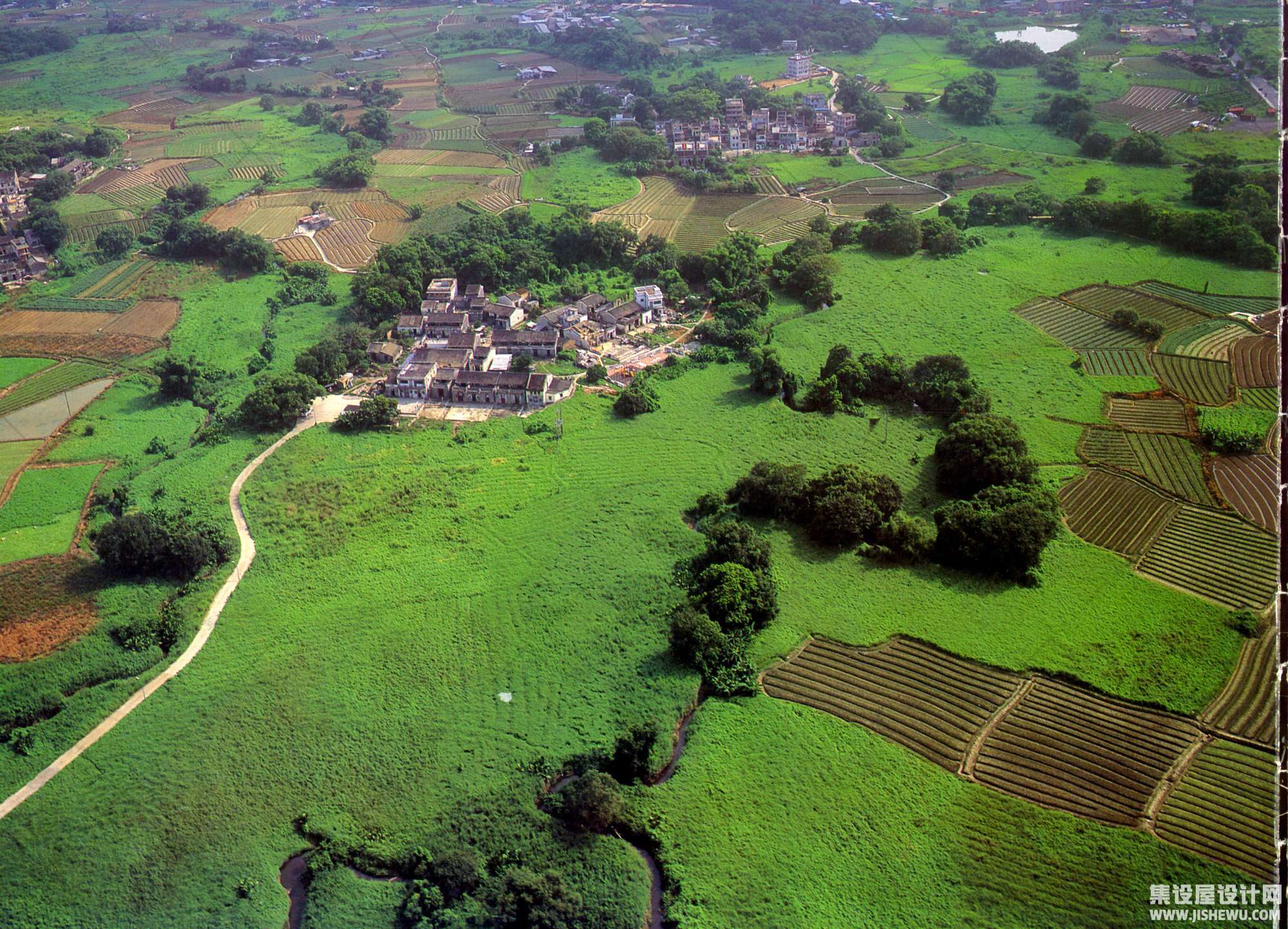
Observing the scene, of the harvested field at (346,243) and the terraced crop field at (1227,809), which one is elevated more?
the harvested field at (346,243)

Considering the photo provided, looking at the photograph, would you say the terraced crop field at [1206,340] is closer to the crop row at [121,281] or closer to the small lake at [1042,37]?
the crop row at [121,281]

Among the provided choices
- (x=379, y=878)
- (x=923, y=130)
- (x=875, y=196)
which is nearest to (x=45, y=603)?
(x=379, y=878)

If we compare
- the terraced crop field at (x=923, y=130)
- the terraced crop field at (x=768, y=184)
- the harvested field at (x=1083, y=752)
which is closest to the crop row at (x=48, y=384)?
the harvested field at (x=1083, y=752)

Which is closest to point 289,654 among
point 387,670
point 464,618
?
point 387,670

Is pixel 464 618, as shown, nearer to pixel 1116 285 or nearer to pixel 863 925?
pixel 863 925

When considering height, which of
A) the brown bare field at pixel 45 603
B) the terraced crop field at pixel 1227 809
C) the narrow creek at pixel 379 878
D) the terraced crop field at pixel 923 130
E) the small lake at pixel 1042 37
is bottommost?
the narrow creek at pixel 379 878

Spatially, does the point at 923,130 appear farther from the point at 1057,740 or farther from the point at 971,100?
the point at 1057,740

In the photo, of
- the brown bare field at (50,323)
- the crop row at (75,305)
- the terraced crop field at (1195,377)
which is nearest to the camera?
the terraced crop field at (1195,377)
